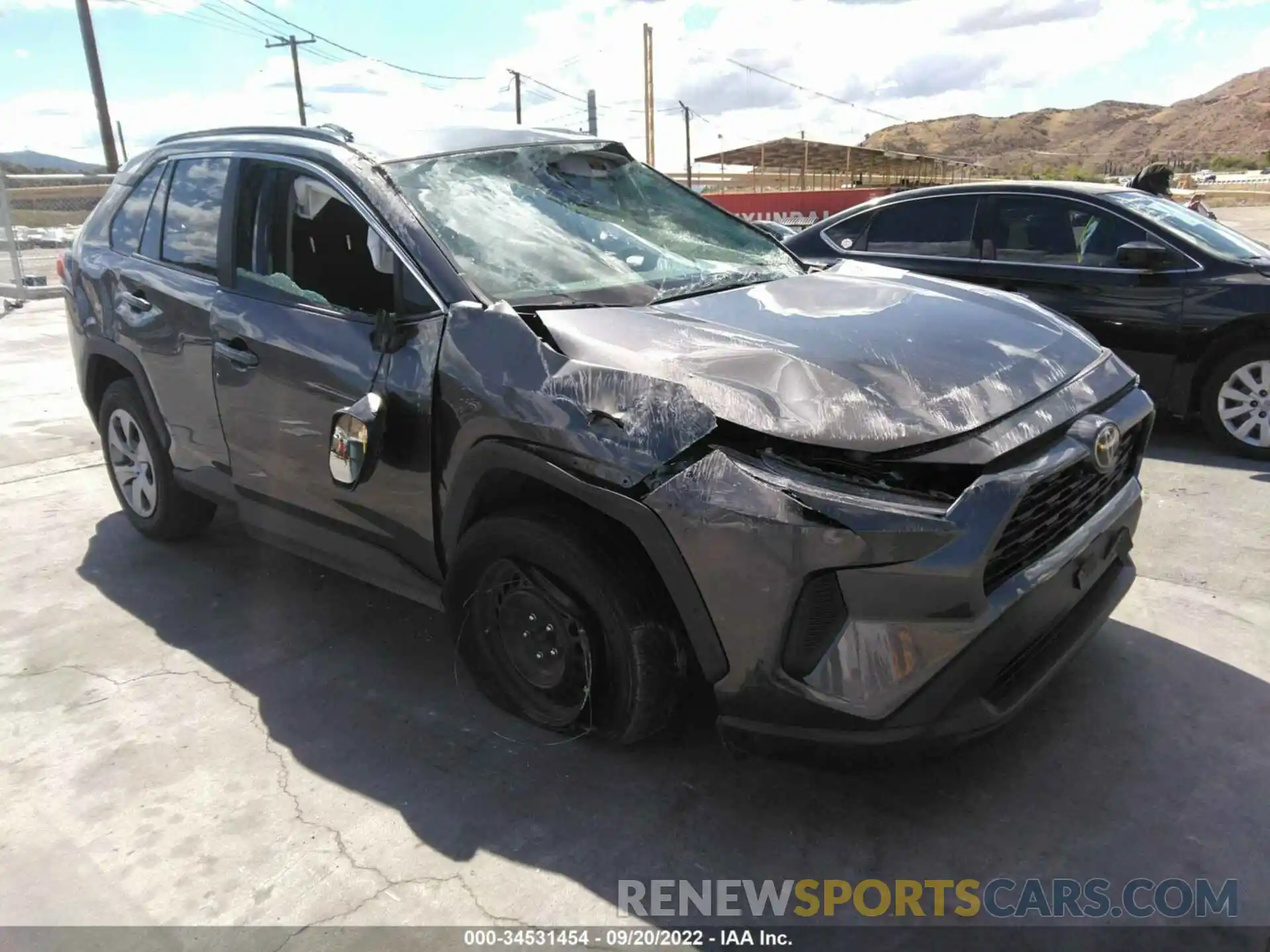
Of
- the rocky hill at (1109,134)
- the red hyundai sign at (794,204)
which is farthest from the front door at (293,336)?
the rocky hill at (1109,134)

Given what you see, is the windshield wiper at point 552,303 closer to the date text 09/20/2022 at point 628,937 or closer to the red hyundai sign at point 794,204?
the date text 09/20/2022 at point 628,937

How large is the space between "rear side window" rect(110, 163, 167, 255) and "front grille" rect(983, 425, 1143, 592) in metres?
3.79

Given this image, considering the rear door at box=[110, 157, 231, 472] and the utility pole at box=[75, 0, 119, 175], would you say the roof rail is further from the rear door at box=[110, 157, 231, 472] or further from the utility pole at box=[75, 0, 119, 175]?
the utility pole at box=[75, 0, 119, 175]

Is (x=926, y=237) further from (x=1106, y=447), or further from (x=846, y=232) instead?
(x=1106, y=447)

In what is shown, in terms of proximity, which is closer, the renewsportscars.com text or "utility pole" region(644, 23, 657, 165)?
the renewsportscars.com text

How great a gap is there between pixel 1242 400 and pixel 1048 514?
391cm

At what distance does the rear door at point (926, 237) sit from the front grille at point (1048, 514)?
3931 mm

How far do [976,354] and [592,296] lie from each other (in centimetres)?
112

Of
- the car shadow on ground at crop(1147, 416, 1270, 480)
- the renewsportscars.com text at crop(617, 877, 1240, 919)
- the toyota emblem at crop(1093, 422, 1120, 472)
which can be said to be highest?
the toyota emblem at crop(1093, 422, 1120, 472)

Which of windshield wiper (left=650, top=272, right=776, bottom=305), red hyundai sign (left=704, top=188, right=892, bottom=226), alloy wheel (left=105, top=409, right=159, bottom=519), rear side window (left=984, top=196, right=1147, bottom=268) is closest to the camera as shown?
windshield wiper (left=650, top=272, right=776, bottom=305)

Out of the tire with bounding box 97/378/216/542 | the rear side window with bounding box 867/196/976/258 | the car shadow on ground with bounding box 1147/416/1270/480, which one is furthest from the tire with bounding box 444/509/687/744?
the rear side window with bounding box 867/196/976/258

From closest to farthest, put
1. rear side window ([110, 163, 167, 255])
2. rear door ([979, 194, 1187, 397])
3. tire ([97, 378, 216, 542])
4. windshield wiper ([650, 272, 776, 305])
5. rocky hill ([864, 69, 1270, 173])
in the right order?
windshield wiper ([650, 272, 776, 305]) → rear side window ([110, 163, 167, 255]) → tire ([97, 378, 216, 542]) → rear door ([979, 194, 1187, 397]) → rocky hill ([864, 69, 1270, 173])

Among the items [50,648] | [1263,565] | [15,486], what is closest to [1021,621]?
[1263,565]

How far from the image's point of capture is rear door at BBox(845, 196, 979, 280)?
6.42m
